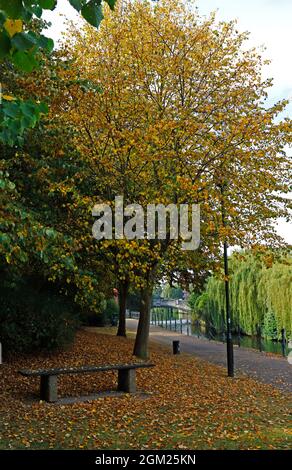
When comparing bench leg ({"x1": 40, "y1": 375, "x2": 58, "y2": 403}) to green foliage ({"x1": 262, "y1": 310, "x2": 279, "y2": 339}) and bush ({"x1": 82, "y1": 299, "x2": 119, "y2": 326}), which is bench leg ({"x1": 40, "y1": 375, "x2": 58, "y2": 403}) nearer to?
bush ({"x1": 82, "y1": 299, "x2": 119, "y2": 326})

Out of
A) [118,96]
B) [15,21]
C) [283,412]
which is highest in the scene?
[118,96]

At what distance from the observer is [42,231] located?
24.8 ft

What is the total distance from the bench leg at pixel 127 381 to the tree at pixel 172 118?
99.6 inches

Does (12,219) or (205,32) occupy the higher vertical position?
(205,32)

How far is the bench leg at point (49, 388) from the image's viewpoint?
843cm

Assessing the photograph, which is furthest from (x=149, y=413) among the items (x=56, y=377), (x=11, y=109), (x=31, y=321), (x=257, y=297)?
(x=257, y=297)

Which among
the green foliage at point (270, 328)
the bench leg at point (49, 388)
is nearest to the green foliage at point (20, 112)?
the bench leg at point (49, 388)

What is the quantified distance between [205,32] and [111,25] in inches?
97.8

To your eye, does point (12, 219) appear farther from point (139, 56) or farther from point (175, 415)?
point (139, 56)

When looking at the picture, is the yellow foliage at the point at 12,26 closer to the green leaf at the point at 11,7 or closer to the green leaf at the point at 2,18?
the green leaf at the point at 2,18

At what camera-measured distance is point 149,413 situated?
7.90 metres

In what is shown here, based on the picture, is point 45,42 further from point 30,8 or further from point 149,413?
point 149,413
